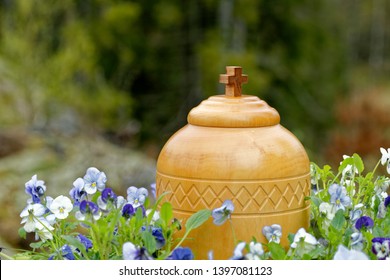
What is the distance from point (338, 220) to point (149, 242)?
512mm

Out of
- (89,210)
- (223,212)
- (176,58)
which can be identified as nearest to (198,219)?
(223,212)

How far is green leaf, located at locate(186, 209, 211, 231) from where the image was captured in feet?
5.88

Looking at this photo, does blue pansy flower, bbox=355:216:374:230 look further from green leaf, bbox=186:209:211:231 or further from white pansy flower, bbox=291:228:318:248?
green leaf, bbox=186:209:211:231

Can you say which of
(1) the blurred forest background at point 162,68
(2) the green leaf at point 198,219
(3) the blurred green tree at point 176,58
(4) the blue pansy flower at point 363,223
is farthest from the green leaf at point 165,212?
(3) the blurred green tree at point 176,58

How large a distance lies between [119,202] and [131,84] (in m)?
9.64

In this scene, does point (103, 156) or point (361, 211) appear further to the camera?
point (103, 156)

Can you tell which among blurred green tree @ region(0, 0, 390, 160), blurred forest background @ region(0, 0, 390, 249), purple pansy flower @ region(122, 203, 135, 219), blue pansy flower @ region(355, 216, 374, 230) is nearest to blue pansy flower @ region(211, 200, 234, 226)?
purple pansy flower @ region(122, 203, 135, 219)

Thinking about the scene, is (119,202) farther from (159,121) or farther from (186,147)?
(159,121)

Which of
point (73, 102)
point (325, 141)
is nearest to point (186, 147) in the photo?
point (73, 102)

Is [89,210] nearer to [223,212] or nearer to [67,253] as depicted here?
[67,253]

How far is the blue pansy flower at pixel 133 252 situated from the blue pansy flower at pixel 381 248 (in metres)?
0.56

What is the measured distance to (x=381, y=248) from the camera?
5.77ft

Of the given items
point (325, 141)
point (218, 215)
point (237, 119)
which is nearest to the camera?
point (218, 215)

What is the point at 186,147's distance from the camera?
198cm
